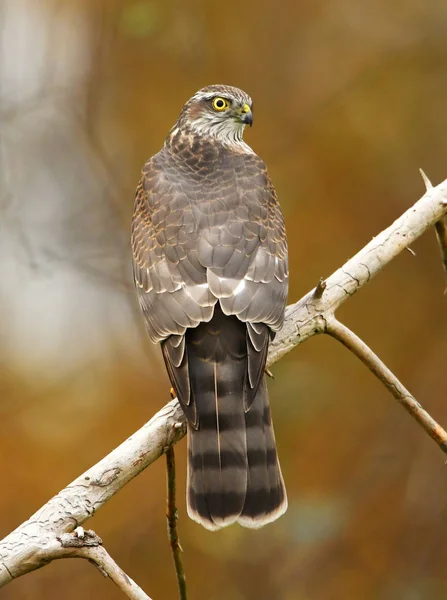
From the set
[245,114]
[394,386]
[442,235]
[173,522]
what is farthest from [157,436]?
[245,114]

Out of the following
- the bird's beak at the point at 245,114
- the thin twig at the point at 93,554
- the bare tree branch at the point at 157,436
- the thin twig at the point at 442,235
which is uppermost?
the bird's beak at the point at 245,114

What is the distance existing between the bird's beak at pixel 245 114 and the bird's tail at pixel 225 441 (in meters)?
1.68

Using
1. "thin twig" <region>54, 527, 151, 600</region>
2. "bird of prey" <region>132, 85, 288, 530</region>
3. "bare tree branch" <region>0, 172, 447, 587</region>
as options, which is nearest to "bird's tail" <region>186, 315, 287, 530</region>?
"bird of prey" <region>132, 85, 288, 530</region>

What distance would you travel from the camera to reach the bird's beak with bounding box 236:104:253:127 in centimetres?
512

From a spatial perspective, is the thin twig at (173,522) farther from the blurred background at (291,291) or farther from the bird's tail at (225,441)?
the blurred background at (291,291)

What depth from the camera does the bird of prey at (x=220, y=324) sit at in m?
3.76

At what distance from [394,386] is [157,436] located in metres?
0.96

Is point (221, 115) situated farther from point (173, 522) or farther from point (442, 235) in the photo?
point (173, 522)

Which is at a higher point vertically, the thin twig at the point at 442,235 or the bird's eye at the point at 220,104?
the bird's eye at the point at 220,104

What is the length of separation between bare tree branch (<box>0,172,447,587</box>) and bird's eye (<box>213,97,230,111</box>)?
149cm

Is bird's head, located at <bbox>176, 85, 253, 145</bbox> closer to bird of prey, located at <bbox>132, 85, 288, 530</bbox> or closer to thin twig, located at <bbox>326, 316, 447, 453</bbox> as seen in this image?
bird of prey, located at <bbox>132, 85, 288, 530</bbox>

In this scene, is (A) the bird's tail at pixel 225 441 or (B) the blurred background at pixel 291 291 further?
(B) the blurred background at pixel 291 291

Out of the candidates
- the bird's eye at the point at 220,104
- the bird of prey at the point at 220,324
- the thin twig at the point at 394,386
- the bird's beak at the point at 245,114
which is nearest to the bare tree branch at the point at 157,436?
the thin twig at the point at 394,386

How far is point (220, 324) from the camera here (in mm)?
3842
